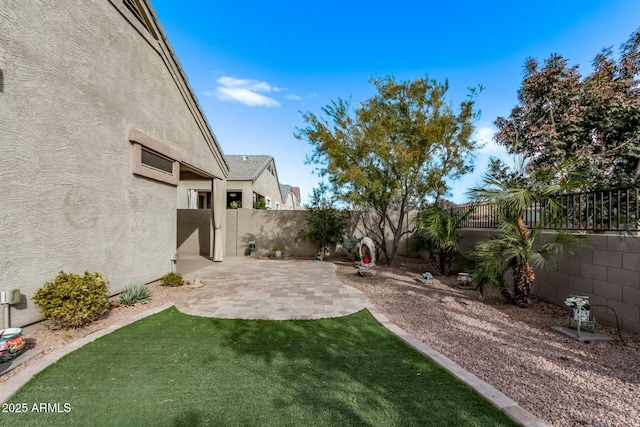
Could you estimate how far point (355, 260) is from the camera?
12078 millimetres

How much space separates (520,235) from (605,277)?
4.37 feet

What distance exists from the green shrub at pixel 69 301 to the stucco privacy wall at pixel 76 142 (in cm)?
21

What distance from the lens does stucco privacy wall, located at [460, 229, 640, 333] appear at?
4.25 m

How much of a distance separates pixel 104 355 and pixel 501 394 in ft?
14.5

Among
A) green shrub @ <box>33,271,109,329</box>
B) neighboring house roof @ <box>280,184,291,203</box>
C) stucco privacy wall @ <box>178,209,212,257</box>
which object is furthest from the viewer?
neighboring house roof @ <box>280,184,291,203</box>

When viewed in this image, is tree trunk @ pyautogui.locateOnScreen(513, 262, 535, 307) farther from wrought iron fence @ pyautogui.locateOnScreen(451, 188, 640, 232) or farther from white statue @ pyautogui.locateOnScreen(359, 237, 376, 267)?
white statue @ pyautogui.locateOnScreen(359, 237, 376, 267)

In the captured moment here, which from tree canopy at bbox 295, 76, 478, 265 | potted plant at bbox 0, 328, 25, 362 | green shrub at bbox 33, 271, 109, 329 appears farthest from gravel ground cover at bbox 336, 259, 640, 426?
potted plant at bbox 0, 328, 25, 362

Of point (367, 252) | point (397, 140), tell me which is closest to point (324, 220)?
point (367, 252)

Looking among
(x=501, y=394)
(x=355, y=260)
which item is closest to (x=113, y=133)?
(x=501, y=394)

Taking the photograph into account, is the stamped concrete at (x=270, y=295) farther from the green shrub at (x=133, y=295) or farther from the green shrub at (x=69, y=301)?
the green shrub at (x=69, y=301)

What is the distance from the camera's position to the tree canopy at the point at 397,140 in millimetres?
8961

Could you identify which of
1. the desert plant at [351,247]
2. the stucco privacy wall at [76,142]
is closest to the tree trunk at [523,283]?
the desert plant at [351,247]

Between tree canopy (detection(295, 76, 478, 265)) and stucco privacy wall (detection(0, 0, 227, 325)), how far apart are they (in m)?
5.18

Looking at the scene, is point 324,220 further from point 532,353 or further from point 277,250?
point 532,353
